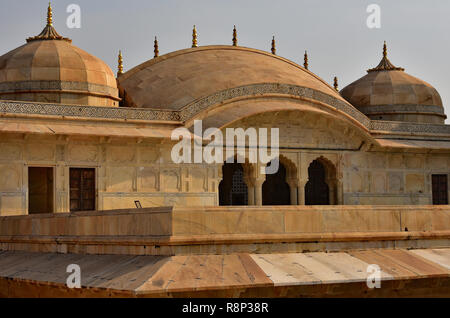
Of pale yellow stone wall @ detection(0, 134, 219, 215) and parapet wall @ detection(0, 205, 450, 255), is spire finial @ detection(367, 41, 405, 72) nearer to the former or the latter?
pale yellow stone wall @ detection(0, 134, 219, 215)

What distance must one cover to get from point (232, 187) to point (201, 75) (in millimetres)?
3689

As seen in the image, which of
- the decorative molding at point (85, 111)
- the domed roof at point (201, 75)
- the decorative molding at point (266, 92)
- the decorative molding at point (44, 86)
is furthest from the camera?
the domed roof at point (201, 75)

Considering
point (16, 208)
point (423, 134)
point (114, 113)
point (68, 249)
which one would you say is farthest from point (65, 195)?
point (423, 134)

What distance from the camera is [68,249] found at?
1141 cm

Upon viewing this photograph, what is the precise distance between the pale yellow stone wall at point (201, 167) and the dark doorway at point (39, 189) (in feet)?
4.96

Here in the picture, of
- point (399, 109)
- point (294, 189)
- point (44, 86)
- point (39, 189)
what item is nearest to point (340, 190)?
point (294, 189)

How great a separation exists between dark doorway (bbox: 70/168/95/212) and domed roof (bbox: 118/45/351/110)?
3.57 m

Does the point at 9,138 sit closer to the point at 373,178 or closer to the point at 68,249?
the point at 68,249

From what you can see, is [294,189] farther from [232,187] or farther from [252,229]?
[252,229]

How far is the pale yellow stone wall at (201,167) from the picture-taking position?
17.3 m

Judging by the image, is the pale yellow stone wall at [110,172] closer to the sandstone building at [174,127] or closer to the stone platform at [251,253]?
the sandstone building at [174,127]

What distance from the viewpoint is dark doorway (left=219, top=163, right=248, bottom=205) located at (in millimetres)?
23219

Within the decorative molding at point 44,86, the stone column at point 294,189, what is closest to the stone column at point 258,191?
the stone column at point 294,189

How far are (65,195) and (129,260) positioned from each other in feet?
27.9
